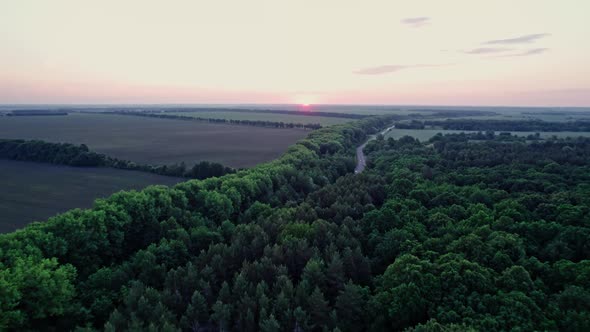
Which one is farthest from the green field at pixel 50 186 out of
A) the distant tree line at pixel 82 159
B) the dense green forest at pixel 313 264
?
the dense green forest at pixel 313 264

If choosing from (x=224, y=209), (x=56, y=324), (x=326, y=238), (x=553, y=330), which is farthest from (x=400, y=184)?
(x=56, y=324)

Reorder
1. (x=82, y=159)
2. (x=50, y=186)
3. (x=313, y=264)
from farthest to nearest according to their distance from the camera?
(x=82, y=159) → (x=50, y=186) → (x=313, y=264)

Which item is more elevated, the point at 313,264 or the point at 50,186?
the point at 313,264

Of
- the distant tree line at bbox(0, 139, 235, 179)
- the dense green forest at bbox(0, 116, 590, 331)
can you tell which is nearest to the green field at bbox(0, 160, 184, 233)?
the distant tree line at bbox(0, 139, 235, 179)

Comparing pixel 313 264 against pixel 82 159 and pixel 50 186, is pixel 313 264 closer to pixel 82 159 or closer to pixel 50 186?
pixel 50 186

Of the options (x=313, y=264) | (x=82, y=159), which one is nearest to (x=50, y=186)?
(x=82, y=159)

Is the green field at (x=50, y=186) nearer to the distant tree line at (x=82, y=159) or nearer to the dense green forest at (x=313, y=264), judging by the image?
the distant tree line at (x=82, y=159)

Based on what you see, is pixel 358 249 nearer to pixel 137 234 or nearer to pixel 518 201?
pixel 518 201
